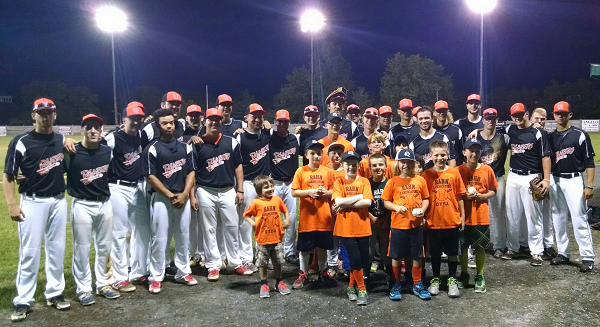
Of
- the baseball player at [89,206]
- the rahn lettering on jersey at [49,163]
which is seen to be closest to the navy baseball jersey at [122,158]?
the baseball player at [89,206]

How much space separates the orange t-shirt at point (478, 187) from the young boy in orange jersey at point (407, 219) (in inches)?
25.8

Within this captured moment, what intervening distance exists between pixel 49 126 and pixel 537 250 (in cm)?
624

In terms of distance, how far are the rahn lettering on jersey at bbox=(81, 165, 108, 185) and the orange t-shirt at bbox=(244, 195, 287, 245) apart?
5.56 feet

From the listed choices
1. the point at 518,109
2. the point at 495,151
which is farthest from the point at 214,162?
the point at 518,109

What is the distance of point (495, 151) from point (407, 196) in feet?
7.33

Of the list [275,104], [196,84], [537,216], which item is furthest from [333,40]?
[537,216]

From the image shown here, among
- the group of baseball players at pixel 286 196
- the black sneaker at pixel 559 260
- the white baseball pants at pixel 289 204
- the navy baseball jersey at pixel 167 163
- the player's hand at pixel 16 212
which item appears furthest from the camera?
the white baseball pants at pixel 289 204

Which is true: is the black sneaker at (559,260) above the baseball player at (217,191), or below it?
below

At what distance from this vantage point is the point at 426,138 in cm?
564

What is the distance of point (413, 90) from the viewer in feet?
188

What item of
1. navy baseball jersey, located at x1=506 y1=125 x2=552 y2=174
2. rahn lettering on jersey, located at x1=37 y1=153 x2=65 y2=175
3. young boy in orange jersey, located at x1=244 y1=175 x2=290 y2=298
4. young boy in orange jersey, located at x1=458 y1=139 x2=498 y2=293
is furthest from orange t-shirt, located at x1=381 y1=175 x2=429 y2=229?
rahn lettering on jersey, located at x1=37 y1=153 x2=65 y2=175

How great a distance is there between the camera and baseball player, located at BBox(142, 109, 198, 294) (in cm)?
509

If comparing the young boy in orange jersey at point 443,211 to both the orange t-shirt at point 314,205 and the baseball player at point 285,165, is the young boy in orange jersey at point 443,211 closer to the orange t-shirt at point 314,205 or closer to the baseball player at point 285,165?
the orange t-shirt at point 314,205

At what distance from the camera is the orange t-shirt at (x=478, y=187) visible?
4938 millimetres
